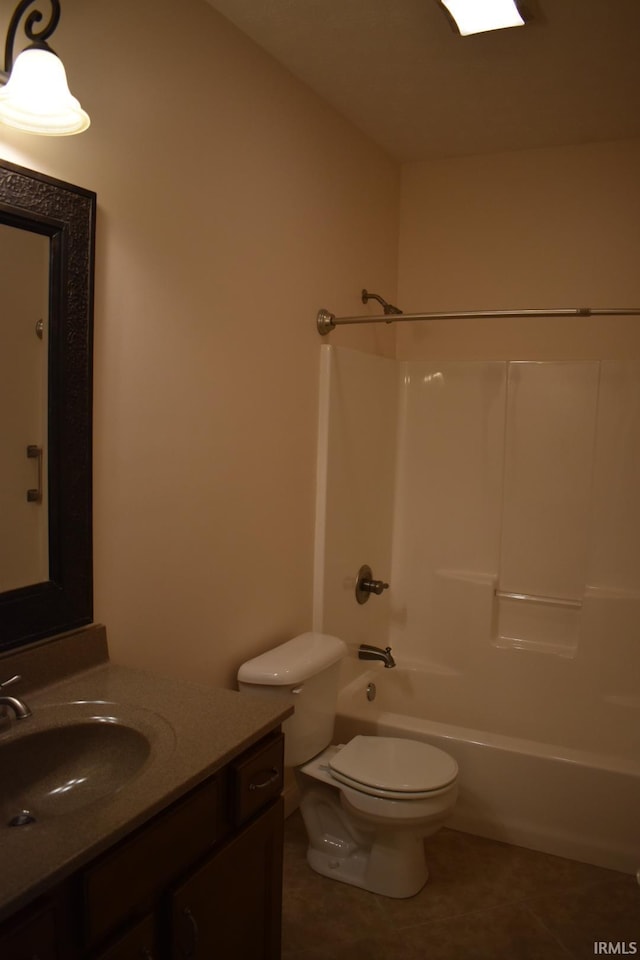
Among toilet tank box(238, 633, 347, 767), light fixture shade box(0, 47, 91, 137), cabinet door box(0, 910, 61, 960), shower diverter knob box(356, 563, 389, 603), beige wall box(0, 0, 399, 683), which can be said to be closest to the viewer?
cabinet door box(0, 910, 61, 960)

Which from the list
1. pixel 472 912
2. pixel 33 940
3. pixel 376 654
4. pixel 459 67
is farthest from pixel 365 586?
pixel 33 940

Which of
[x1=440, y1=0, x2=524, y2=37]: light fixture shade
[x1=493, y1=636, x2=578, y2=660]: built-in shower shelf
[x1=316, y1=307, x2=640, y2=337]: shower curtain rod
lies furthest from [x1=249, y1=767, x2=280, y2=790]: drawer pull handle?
[x1=440, y1=0, x2=524, y2=37]: light fixture shade

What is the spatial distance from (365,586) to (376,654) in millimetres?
295

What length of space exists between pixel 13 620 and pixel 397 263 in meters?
2.53

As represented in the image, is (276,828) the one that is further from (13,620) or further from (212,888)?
(13,620)

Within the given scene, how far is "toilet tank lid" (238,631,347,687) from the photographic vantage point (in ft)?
7.02

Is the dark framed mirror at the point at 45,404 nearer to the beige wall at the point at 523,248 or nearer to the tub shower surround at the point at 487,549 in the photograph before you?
the tub shower surround at the point at 487,549

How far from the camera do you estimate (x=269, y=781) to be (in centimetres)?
152

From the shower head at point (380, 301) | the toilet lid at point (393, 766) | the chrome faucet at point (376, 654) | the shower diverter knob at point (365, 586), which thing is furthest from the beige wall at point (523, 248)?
the toilet lid at point (393, 766)

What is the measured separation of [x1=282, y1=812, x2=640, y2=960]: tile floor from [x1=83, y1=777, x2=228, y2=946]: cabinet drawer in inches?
38.3

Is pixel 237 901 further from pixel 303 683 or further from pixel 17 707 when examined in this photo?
pixel 303 683

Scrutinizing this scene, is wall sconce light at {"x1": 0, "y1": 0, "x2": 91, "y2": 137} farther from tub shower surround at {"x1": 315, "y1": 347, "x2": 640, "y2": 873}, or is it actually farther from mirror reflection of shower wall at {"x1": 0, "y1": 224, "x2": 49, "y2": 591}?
tub shower surround at {"x1": 315, "y1": 347, "x2": 640, "y2": 873}

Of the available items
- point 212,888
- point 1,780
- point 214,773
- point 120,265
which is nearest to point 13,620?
point 1,780

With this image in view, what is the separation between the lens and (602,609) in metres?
2.99
